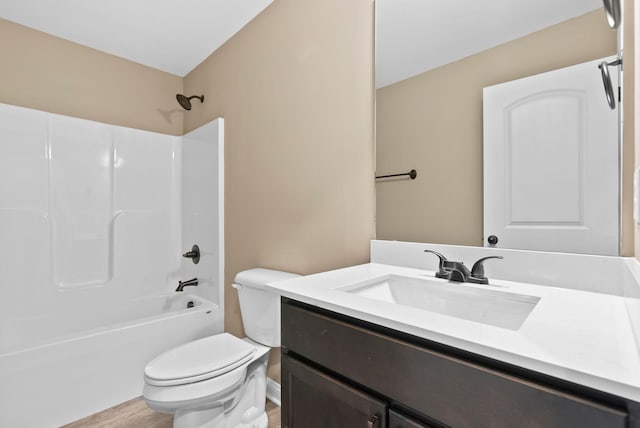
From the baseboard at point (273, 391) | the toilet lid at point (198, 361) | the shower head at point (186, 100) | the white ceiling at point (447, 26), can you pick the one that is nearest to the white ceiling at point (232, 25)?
the white ceiling at point (447, 26)

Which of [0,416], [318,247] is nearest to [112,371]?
[0,416]

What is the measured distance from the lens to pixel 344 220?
1.49 meters

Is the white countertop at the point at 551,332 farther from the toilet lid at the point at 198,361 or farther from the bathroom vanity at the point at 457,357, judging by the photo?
the toilet lid at the point at 198,361

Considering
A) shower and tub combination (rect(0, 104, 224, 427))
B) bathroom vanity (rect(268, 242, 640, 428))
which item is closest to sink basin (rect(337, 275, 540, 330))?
bathroom vanity (rect(268, 242, 640, 428))

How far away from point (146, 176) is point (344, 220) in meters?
1.91

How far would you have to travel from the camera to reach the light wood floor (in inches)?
65.6

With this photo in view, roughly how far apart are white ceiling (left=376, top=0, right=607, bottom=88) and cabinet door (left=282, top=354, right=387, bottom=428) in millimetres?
1174

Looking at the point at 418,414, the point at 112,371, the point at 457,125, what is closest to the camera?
the point at 418,414

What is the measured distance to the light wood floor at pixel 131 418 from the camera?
1666 millimetres

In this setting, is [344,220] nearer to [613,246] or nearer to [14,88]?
[613,246]

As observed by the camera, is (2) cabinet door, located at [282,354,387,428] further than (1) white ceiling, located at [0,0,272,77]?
No

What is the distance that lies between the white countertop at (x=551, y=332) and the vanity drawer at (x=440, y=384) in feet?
0.11

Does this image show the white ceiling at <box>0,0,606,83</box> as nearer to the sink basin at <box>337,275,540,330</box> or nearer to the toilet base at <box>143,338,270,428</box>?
the sink basin at <box>337,275,540,330</box>

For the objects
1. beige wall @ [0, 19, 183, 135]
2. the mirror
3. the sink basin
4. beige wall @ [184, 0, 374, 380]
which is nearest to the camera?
the sink basin
